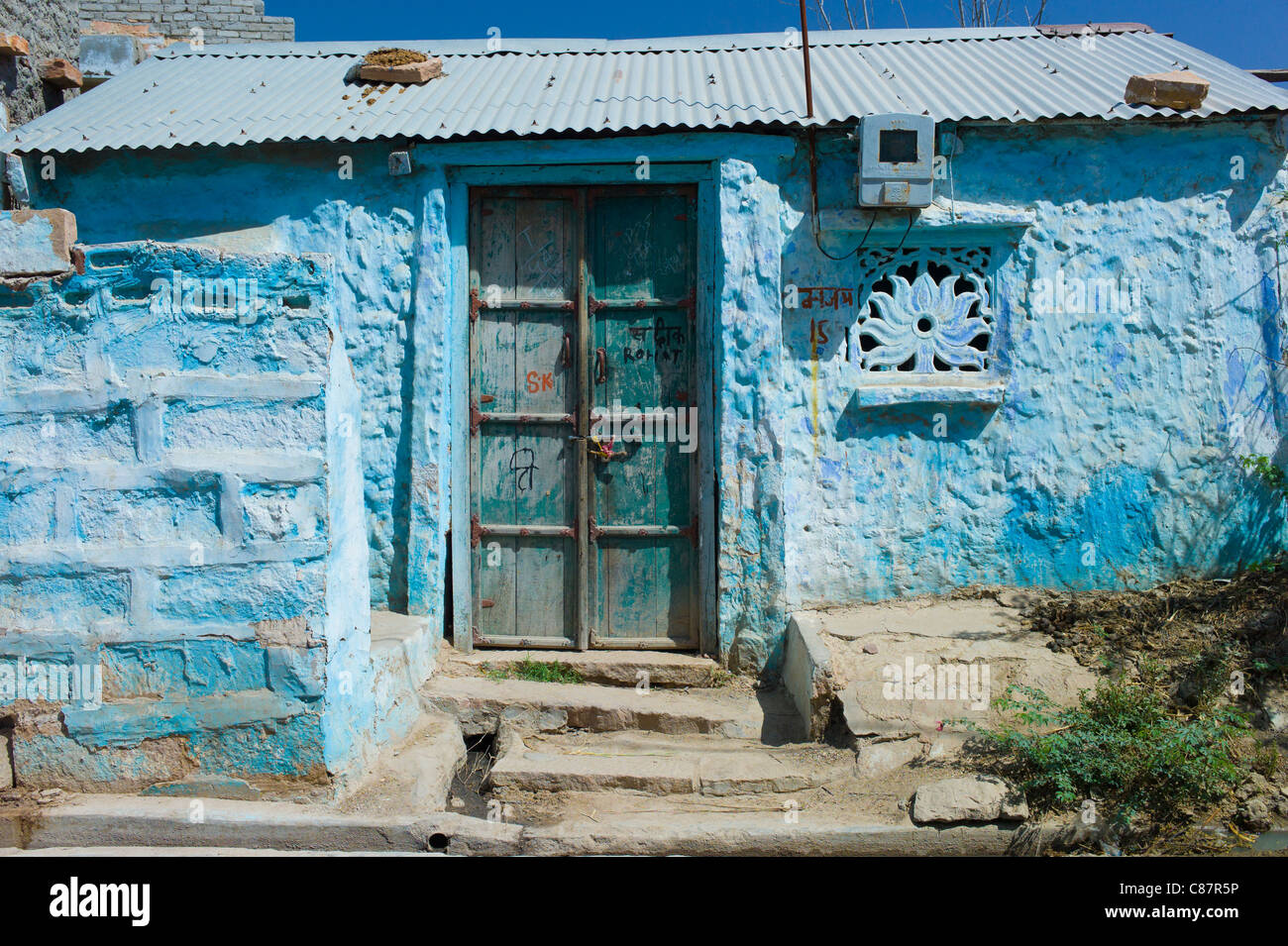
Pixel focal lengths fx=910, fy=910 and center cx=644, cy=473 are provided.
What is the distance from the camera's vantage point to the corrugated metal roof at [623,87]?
15.6 feet

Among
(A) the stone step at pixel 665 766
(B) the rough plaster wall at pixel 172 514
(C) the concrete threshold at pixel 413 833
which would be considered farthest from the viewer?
(A) the stone step at pixel 665 766

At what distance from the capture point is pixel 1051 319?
4.86 meters

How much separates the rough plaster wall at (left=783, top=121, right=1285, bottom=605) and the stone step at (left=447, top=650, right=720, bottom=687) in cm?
67

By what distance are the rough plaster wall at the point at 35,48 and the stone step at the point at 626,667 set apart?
456 cm

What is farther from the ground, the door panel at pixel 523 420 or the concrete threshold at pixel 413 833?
the door panel at pixel 523 420

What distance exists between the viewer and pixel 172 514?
347cm

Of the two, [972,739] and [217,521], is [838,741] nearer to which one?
[972,739]

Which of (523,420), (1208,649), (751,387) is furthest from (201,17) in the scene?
(1208,649)

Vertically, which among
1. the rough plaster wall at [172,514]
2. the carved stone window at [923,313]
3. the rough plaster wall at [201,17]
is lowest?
the rough plaster wall at [172,514]

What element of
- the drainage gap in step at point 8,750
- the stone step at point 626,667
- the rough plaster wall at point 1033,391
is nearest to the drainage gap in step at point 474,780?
the stone step at point 626,667

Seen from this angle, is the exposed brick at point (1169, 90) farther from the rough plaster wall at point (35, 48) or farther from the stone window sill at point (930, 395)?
the rough plaster wall at point (35, 48)

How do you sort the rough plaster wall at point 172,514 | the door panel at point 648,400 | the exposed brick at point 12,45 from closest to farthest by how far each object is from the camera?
the rough plaster wall at point 172,514, the door panel at point 648,400, the exposed brick at point 12,45

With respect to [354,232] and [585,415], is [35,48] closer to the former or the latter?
[354,232]

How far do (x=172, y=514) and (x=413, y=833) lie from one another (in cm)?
152
